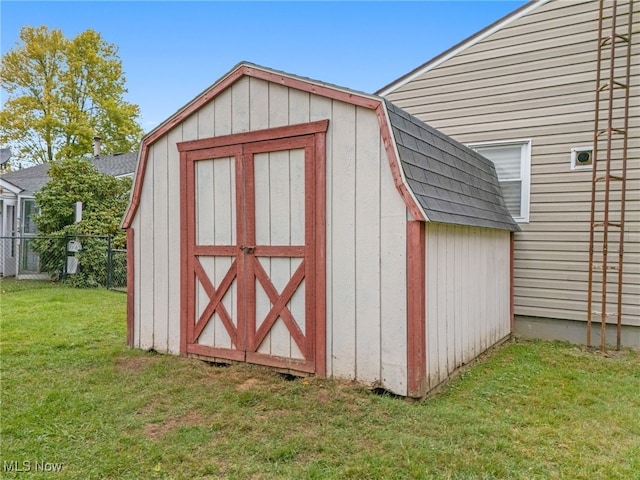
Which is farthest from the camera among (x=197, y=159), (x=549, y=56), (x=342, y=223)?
(x=549, y=56)

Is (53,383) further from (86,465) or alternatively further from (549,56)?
(549,56)

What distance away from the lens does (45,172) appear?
51.8 feet

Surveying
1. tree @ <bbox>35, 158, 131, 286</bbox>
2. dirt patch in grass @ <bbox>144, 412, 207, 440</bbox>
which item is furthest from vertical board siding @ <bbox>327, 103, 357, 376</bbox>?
tree @ <bbox>35, 158, 131, 286</bbox>

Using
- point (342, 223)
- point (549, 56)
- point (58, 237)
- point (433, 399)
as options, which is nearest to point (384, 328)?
point (433, 399)

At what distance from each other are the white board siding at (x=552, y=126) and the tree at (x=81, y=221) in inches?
350

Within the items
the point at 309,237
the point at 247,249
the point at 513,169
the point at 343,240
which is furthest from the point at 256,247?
the point at 513,169

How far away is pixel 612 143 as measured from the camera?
5.37 m

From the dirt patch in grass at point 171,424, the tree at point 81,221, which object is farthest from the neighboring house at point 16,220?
the dirt patch in grass at point 171,424

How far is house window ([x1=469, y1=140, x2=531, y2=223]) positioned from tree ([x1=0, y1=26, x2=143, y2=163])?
19576mm

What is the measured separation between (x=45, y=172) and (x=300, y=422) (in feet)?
54.2

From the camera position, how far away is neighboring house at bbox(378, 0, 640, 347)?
5352mm

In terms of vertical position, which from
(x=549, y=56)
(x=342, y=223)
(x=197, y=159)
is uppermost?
(x=549, y=56)

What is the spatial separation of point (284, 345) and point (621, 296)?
13.7 ft

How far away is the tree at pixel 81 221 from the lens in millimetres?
10477
